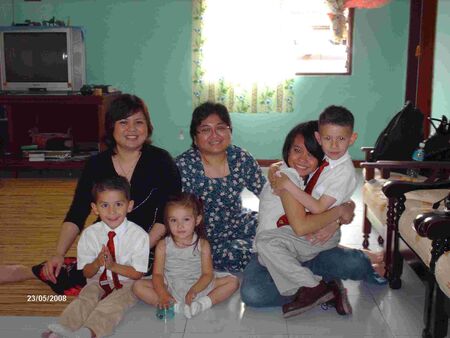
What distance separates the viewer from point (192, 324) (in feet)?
7.74

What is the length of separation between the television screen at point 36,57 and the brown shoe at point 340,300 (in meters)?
4.42

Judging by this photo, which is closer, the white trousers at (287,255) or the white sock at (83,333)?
the white sock at (83,333)

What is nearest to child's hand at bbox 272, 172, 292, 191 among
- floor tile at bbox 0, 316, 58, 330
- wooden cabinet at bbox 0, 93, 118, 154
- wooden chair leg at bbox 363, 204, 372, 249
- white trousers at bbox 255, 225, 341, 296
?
white trousers at bbox 255, 225, 341, 296

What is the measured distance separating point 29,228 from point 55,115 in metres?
2.54

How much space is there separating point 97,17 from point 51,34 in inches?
27.6

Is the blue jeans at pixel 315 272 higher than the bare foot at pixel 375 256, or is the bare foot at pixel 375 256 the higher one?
the blue jeans at pixel 315 272

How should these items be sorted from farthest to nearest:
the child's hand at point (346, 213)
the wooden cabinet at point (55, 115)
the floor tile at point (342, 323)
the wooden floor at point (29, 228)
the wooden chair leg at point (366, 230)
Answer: the wooden cabinet at point (55, 115) → the wooden chair leg at point (366, 230) → the wooden floor at point (29, 228) → the child's hand at point (346, 213) → the floor tile at point (342, 323)

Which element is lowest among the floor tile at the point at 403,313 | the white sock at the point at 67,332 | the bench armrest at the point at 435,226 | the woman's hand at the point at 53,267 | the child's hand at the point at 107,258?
the floor tile at the point at 403,313

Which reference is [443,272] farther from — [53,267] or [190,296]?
[53,267]

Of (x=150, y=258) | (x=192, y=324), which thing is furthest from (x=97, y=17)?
(x=192, y=324)

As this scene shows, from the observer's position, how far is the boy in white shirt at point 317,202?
7.75 ft

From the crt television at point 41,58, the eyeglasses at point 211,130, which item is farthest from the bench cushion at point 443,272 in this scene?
the crt television at point 41,58

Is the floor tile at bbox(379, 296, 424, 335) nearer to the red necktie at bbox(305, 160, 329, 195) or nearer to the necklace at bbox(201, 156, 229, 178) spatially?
the red necktie at bbox(305, 160, 329, 195)

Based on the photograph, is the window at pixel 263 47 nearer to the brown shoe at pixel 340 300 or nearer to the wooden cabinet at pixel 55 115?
the wooden cabinet at pixel 55 115
